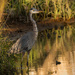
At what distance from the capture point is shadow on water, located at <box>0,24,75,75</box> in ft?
24.9

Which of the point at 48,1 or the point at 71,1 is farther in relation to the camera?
the point at 71,1

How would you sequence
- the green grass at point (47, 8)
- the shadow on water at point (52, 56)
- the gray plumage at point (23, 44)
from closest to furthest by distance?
the shadow on water at point (52, 56) → the gray plumage at point (23, 44) → the green grass at point (47, 8)

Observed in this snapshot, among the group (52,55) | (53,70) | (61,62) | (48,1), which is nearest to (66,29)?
(48,1)

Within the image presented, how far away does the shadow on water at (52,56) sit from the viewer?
759 centimetres

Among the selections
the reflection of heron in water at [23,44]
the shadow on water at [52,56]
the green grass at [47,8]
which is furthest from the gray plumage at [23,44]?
the green grass at [47,8]

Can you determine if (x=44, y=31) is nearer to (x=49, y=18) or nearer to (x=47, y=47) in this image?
(x=49, y=18)

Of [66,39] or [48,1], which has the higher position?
[48,1]

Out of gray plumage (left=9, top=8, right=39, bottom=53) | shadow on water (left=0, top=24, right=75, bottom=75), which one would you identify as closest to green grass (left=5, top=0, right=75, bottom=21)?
shadow on water (left=0, top=24, right=75, bottom=75)

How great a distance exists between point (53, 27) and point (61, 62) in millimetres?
7322

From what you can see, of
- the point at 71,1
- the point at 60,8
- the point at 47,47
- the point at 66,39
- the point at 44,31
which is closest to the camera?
the point at 47,47

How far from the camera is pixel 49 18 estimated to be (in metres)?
16.0

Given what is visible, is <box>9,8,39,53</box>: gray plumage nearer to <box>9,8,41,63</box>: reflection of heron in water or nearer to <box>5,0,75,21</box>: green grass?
<box>9,8,41,63</box>: reflection of heron in water

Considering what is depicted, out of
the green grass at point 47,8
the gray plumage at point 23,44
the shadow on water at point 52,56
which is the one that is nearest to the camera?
the shadow on water at point 52,56

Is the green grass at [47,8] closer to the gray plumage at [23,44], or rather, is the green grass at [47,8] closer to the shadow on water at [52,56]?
the shadow on water at [52,56]
